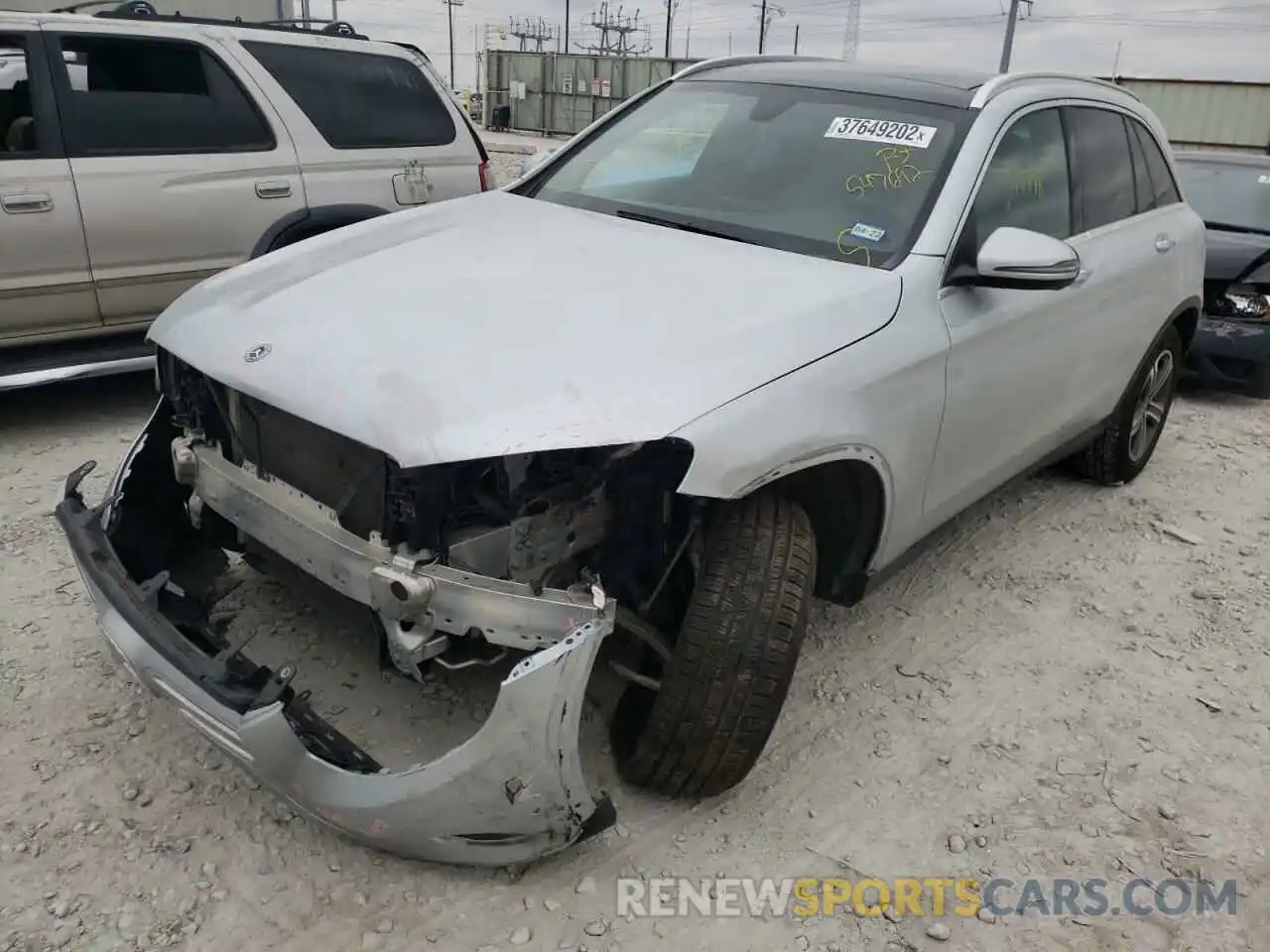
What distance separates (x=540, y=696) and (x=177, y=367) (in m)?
1.57

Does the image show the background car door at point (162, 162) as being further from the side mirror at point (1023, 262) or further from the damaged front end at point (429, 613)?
the side mirror at point (1023, 262)

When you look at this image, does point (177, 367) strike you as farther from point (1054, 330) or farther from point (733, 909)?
point (1054, 330)

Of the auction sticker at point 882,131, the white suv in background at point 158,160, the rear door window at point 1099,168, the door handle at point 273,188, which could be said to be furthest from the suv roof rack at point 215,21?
the rear door window at point 1099,168

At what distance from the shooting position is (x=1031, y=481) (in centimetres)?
507

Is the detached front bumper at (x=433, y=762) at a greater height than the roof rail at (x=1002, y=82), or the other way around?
the roof rail at (x=1002, y=82)

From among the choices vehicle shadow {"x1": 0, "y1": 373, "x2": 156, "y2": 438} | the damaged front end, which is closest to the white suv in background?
vehicle shadow {"x1": 0, "y1": 373, "x2": 156, "y2": 438}

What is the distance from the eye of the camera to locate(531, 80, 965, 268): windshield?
3.05 meters

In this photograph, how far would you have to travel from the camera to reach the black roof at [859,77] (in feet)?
11.1

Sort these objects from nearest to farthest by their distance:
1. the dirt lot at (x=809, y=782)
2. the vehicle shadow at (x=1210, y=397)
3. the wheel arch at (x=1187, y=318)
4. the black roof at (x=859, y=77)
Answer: the dirt lot at (x=809, y=782), the black roof at (x=859, y=77), the wheel arch at (x=1187, y=318), the vehicle shadow at (x=1210, y=397)

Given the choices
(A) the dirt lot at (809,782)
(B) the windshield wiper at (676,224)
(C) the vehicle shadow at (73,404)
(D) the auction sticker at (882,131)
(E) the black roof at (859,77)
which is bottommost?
(C) the vehicle shadow at (73,404)

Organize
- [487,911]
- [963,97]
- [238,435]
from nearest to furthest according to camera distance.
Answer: [487,911]
[238,435]
[963,97]

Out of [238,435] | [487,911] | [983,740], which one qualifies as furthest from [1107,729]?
[238,435]
